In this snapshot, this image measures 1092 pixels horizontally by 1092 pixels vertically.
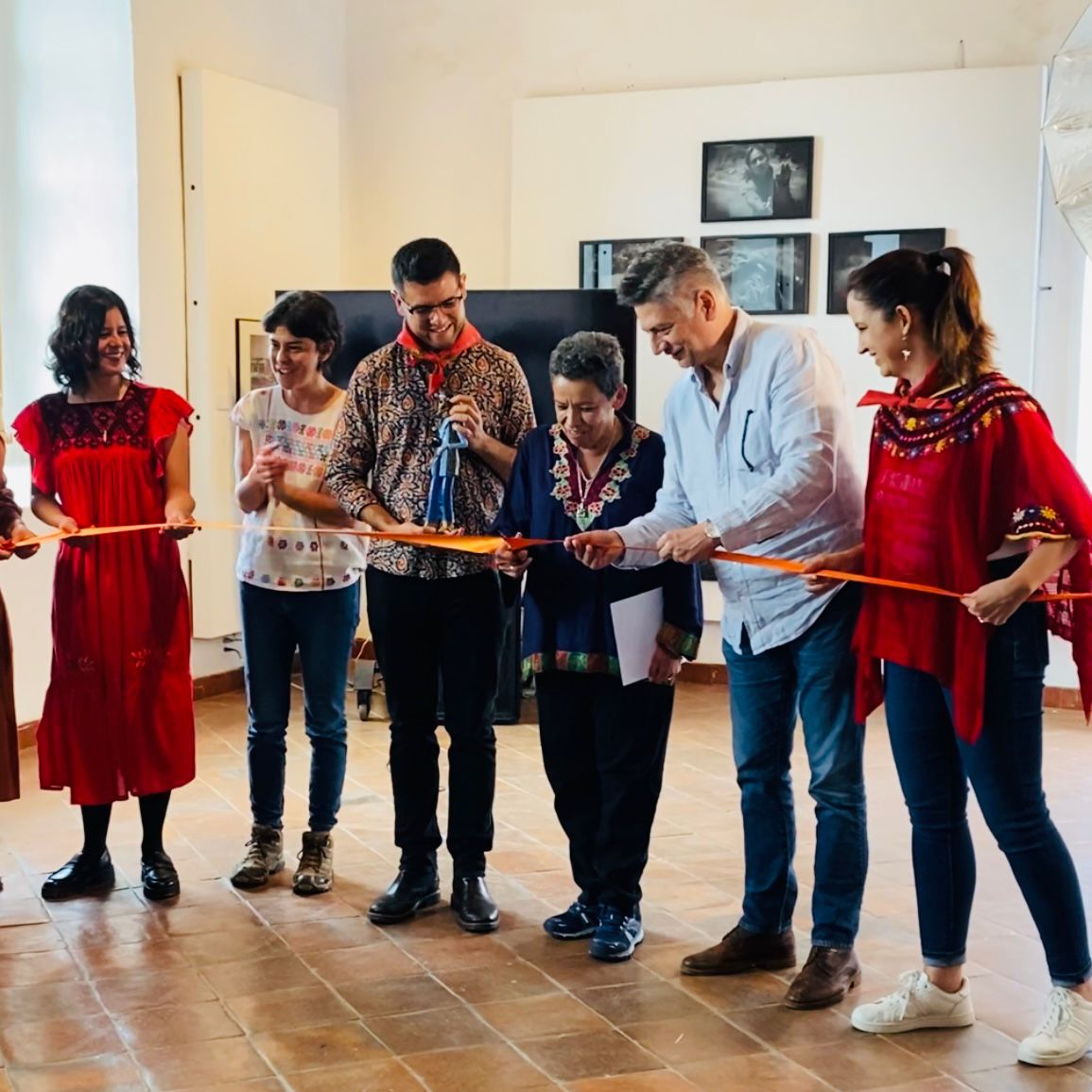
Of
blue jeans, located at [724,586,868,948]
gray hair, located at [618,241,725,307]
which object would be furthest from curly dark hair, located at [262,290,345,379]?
blue jeans, located at [724,586,868,948]

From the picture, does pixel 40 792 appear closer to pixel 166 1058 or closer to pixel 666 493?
pixel 166 1058

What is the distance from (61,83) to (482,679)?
144 inches

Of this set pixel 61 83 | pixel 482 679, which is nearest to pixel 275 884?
pixel 482 679

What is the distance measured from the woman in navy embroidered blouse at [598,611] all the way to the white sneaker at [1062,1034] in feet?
3.00

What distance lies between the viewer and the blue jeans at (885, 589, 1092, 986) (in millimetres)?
2652

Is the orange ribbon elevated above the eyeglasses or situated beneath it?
situated beneath

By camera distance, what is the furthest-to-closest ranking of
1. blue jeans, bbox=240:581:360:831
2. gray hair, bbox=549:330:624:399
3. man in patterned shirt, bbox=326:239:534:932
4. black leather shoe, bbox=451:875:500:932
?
blue jeans, bbox=240:581:360:831, black leather shoe, bbox=451:875:500:932, man in patterned shirt, bbox=326:239:534:932, gray hair, bbox=549:330:624:399

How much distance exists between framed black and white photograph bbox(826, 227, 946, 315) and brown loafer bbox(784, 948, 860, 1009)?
3.76 metres

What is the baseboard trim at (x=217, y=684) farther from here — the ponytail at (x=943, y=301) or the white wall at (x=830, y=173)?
the ponytail at (x=943, y=301)

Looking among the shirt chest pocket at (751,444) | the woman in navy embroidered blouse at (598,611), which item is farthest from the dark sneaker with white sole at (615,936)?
the shirt chest pocket at (751,444)

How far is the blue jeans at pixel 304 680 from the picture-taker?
146 inches

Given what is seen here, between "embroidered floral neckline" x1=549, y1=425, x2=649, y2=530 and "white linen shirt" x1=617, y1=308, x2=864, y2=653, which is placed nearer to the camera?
"white linen shirt" x1=617, y1=308, x2=864, y2=653

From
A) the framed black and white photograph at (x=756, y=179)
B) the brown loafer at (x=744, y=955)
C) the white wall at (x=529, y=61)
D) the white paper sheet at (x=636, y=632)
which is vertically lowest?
the brown loafer at (x=744, y=955)

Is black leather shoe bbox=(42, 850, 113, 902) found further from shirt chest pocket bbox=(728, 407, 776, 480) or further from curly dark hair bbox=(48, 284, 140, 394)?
shirt chest pocket bbox=(728, 407, 776, 480)
